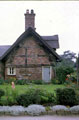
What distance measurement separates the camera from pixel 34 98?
5750mm

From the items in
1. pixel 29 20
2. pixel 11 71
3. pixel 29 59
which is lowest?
pixel 11 71

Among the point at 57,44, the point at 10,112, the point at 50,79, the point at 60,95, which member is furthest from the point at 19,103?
the point at 57,44

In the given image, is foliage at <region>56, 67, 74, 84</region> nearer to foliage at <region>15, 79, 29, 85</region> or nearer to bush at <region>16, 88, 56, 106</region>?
foliage at <region>15, 79, 29, 85</region>

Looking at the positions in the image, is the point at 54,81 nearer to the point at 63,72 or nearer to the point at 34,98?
the point at 63,72

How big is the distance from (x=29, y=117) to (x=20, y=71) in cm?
1022

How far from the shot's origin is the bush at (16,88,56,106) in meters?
5.68

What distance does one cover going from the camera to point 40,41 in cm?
1455

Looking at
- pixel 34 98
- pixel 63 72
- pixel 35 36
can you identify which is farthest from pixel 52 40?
pixel 34 98

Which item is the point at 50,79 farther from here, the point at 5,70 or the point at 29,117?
the point at 29,117

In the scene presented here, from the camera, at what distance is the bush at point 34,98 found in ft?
18.6

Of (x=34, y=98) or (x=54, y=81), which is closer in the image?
(x=34, y=98)

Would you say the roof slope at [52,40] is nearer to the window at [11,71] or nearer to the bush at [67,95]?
the window at [11,71]

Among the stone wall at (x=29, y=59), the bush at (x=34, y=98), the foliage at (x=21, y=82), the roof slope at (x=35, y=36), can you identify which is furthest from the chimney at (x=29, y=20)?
the bush at (x=34, y=98)

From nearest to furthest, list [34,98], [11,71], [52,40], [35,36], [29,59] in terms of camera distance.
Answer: [34,98], [35,36], [29,59], [11,71], [52,40]
